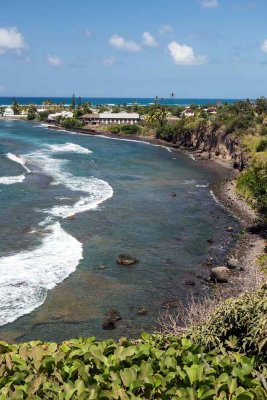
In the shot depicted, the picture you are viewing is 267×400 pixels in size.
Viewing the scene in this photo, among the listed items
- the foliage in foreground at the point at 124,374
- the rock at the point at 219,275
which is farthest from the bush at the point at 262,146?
the foliage in foreground at the point at 124,374

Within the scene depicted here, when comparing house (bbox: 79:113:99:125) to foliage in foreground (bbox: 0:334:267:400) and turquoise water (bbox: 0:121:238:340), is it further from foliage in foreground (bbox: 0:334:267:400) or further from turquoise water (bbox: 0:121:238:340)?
foliage in foreground (bbox: 0:334:267:400)

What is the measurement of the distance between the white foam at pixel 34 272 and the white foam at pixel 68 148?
60.5m

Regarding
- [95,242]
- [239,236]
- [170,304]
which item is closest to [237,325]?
[170,304]

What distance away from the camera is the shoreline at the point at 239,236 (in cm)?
3356

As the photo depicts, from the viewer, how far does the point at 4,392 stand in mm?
9586

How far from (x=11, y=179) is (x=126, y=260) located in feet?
115

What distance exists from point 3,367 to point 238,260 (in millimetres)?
29950

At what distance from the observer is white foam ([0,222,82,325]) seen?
29.7 meters

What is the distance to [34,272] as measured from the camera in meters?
34.5

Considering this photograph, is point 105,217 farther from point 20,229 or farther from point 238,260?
point 238,260

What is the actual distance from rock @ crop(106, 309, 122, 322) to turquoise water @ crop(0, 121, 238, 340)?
1.25ft

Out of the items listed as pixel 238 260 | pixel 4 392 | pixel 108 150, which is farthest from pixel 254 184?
pixel 108 150

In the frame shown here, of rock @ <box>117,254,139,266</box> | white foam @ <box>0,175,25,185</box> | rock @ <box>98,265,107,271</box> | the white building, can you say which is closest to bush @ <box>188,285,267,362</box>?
rock @ <box>98,265,107,271</box>

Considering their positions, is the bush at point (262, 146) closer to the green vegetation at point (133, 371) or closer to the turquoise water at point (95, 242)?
the turquoise water at point (95, 242)
